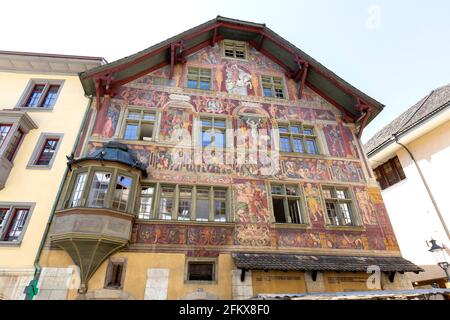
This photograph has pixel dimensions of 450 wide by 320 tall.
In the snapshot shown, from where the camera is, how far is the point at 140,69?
13008 mm

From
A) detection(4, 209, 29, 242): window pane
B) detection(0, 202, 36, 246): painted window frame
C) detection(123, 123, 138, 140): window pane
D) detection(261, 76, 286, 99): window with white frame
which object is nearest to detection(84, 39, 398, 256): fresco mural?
detection(261, 76, 286, 99): window with white frame

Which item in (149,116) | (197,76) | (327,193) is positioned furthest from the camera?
(197,76)

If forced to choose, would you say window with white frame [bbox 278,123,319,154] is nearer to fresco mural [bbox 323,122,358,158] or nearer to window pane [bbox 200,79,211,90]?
fresco mural [bbox 323,122,358,158]

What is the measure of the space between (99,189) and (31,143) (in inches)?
169

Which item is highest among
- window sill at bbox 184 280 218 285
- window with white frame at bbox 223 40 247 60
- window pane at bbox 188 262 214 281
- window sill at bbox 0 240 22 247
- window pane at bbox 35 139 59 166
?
window with white frame at bbox 223 40 247 60

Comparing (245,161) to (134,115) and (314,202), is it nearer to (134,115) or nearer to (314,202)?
(314,202)

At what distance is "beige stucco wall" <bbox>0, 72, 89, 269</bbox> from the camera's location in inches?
331

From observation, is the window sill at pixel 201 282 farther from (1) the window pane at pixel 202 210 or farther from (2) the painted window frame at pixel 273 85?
(2) the painted window frame at pixel 273 85

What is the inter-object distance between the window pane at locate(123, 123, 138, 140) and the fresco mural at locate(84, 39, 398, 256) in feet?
1.70

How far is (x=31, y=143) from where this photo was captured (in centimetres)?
1069

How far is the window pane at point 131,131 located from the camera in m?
11.4

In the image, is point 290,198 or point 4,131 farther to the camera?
point 290,198

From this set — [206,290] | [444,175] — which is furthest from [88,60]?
[444,175]

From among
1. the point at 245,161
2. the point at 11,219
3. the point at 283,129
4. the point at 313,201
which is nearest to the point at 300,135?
the point at 283,129
